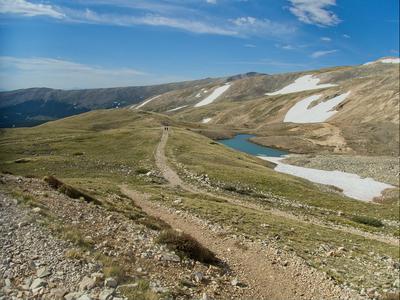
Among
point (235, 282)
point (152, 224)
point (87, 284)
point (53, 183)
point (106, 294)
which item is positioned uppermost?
point (53, 183)

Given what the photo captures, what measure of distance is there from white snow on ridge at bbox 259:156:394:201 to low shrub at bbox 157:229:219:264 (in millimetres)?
55482

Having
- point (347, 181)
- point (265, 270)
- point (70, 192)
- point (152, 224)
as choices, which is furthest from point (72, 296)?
point (347, 181)

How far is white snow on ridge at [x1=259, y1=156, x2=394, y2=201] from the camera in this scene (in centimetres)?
7075

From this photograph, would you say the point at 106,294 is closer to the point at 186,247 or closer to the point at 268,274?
the point at 186,247

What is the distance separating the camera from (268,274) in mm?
20500

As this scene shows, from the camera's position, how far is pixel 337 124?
522 feet

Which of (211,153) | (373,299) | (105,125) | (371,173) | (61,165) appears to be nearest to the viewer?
(373,299)

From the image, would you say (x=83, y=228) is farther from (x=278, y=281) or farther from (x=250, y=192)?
(x=250, y=192)

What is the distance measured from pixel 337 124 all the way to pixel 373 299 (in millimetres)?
148738

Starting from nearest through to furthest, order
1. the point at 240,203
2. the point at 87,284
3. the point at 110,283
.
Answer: the point at 87,284 < the point at 110,283 < the point at 240,203

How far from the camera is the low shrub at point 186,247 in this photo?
20000mm

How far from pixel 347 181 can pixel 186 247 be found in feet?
219

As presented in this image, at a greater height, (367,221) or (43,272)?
(43,272)

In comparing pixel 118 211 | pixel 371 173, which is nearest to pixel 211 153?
pixel 371 173
